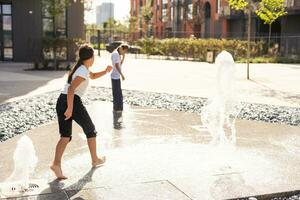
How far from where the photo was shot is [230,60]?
6.97m

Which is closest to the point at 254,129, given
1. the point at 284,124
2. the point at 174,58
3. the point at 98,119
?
the point at 284,124

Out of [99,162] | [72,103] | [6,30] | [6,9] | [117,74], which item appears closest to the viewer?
[72,103]

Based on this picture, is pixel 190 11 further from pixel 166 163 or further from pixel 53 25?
pixel 166 163

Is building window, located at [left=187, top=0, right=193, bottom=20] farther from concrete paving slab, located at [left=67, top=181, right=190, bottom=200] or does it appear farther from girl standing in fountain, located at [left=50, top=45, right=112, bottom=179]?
concrete paving slab, located at [left=67, top=181, right=190, bottom=200]

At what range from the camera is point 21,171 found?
18.4 ft

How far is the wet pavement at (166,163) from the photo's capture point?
5059 mm

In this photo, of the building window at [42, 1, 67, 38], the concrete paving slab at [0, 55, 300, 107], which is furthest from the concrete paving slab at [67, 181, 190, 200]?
the building window at [42, 1, 67, 38]

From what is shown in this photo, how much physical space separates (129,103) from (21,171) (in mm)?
6113

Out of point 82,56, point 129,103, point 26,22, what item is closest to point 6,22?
point 26,22

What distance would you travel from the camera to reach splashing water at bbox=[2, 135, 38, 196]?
16.4ft

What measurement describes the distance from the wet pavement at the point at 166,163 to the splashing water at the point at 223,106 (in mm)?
182

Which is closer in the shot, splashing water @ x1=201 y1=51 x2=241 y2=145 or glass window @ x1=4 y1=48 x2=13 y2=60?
splashing water @ x1=201 y1=51 x2=241 y2=145

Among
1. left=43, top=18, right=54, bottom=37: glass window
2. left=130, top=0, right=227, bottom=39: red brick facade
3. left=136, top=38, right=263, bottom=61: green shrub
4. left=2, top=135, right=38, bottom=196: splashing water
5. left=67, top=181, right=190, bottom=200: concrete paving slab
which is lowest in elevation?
left=67, top=181, right=190, bottom=200: concrete paving slab

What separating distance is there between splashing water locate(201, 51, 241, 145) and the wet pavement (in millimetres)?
182
